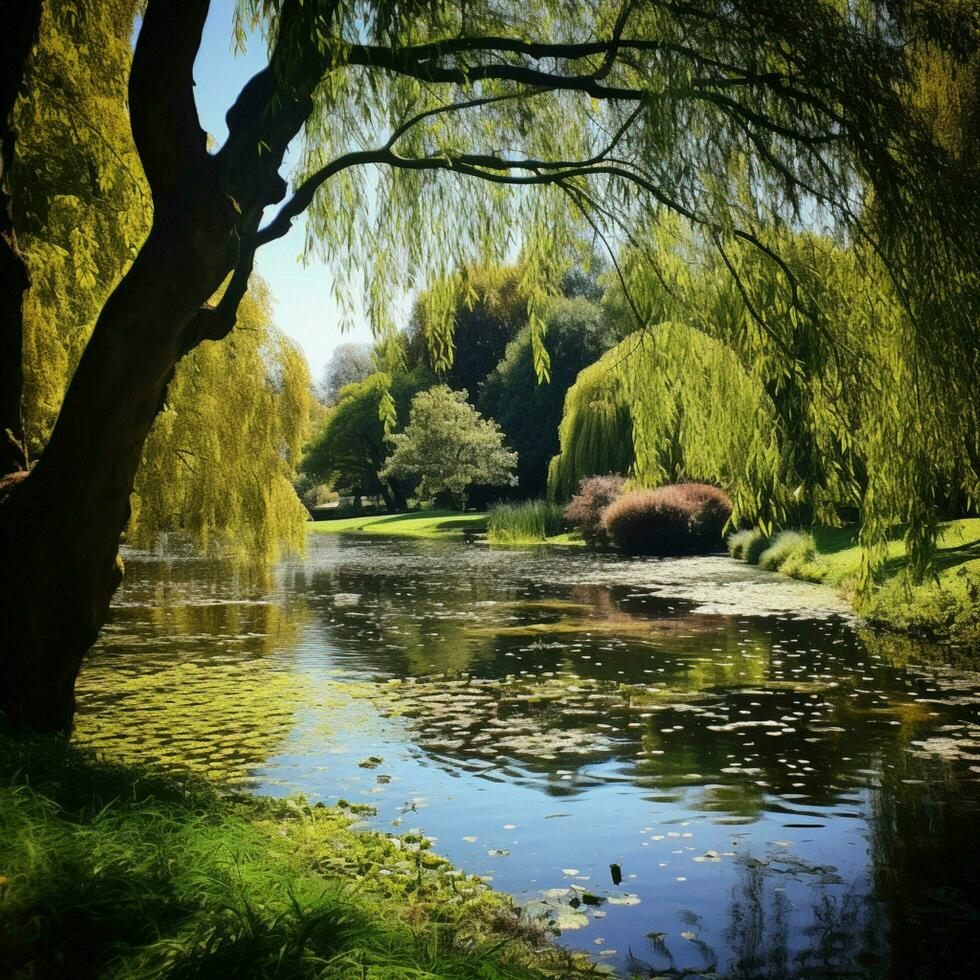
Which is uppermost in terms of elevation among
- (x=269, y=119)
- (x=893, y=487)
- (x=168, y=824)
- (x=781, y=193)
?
(x=269, y=119)

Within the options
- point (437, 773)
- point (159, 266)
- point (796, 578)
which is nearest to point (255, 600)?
point (796, 578)

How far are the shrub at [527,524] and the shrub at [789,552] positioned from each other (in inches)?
476

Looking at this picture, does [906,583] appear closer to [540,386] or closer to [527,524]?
[527,524]

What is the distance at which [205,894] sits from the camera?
3477 millimetres

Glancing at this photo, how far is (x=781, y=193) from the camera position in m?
6.09

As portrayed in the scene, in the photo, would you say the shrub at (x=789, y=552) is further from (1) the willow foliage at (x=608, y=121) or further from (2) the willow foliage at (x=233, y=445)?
(1) the willow foliage at (x=608, y=121)

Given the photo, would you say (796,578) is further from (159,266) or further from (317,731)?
(159,266)

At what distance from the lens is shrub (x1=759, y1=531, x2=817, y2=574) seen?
21.9m

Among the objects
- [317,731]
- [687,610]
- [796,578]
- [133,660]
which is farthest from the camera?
[796,578]

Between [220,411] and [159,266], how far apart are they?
9.07 m

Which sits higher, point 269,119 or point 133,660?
point 269,119

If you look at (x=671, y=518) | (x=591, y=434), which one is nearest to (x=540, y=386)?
(x=591, y=434)

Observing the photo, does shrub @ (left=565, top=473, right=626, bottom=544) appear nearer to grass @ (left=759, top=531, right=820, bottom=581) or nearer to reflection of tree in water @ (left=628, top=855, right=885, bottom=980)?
grass @ (left=759, top=531, right=820, bottom=581)

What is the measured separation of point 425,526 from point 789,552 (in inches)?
993
